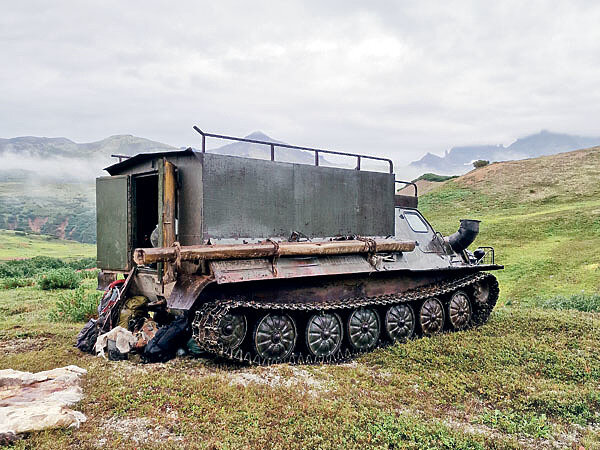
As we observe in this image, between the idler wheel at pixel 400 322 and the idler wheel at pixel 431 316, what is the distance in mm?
257

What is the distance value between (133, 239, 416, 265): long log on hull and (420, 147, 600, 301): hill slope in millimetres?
10064

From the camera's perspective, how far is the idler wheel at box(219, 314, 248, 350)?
21.9 ft

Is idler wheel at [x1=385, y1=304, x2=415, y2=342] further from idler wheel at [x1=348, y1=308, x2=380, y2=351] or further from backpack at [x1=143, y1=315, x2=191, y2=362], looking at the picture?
backpack at [x1=143, y1=315, x2=191, y2=362]

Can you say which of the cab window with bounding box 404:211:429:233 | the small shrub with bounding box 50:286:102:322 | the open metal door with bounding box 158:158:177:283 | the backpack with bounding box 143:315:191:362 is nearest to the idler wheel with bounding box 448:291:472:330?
the cab window with bounding box 404:211:429:233

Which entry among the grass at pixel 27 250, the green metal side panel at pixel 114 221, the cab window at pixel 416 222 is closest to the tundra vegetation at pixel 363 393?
the green metal side panel at pixel 114 221

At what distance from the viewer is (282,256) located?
718 centimetres

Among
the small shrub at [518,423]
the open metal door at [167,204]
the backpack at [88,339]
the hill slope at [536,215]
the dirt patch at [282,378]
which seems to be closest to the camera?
the small shrub at [518,423]

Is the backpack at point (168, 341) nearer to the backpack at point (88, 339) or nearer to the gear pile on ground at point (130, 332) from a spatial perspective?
the gear pile on ground at point (130, 332)

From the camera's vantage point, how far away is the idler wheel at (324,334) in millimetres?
7461

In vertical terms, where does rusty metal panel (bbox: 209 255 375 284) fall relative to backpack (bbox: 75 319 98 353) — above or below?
above

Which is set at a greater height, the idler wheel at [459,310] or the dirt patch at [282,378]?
the idler wheel at [459,310]

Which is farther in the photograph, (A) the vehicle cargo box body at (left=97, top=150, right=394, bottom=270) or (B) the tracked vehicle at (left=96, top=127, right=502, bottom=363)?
(A) the vehicle cargo box body at (left=97, top=150, right=394, bottom=270)

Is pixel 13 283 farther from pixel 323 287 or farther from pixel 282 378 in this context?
pixel 282 378

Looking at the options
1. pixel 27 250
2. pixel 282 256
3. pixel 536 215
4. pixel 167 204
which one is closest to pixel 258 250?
pixel 282 256
